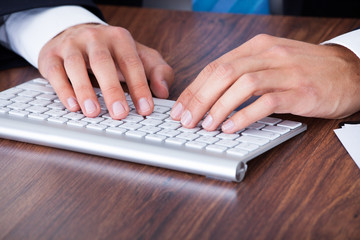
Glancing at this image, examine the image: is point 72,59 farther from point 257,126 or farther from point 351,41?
point 351,41

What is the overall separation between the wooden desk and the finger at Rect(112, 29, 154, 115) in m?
0.13

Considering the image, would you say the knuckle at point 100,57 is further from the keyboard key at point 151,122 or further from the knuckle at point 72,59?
the keyboard key at point 151,122

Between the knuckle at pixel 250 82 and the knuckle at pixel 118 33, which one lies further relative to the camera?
the knuckle at pixel 118 33

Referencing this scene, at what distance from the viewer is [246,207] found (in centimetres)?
51

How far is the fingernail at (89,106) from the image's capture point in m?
0.69

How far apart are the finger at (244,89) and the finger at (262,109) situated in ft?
0.06

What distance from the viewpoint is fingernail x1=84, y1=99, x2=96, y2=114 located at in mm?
691

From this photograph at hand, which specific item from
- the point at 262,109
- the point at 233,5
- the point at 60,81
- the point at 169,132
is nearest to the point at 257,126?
the point at 262,109

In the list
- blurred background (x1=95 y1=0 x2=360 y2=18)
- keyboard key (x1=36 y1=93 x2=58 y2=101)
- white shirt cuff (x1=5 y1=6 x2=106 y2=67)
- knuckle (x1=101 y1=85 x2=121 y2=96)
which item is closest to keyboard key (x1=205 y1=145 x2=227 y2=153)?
knuckle (x1=101 y1=85 x2=121 y2=96)

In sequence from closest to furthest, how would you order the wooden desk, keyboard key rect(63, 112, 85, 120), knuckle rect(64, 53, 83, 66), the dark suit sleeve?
the wooden desk < keyboard key rect(63, 112, 85, 120) < knuckle rect(64, 53, 83, 66) < the dark suit sleeve

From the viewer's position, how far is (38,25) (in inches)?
39.8

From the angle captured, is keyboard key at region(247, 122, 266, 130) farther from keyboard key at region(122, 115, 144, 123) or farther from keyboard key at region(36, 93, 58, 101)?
keyboard key at region(36, 93, 58, 101)

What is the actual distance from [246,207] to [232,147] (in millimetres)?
94

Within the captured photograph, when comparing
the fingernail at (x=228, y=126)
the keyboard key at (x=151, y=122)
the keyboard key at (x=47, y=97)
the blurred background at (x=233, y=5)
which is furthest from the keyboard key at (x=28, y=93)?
the blurred background at (x=233, y=5)
